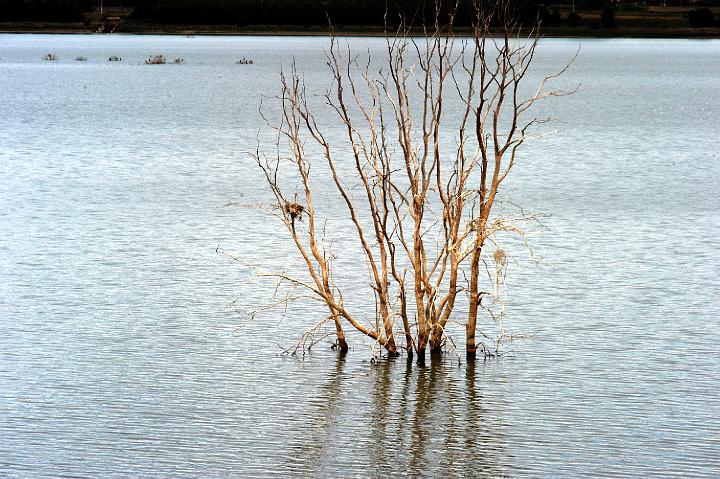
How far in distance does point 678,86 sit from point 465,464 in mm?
58711

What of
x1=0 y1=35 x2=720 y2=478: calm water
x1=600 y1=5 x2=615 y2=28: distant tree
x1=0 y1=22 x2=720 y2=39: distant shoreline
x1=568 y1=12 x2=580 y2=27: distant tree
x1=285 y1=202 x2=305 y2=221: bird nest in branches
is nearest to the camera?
x1=0 y1=35 x2=720 y2=478: calm water

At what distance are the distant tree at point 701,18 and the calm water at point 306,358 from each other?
5037 inches

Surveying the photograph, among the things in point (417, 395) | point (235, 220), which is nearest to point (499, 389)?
point (417, 395)

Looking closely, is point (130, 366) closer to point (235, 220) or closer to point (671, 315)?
point (671, 315)

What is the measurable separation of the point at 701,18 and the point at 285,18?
49601 millimetres

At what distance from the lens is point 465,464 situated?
32.0ft

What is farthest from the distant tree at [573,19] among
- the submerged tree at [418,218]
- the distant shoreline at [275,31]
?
the submerged tree at [418,218]

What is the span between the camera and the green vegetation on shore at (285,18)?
488 feet

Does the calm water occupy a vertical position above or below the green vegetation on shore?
above

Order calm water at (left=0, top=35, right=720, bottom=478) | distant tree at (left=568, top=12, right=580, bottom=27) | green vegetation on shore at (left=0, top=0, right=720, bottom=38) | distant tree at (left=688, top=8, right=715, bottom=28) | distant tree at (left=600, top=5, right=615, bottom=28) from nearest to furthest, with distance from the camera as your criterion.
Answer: calm water at (left=0, top=35, right=720, bottom=478) → distant tree at (left=600, top=5, right=615, bottom=28) → green vegetation on shore at (left=0, top=0, right=720, bottom=38) → distant tree at (left=688, top=8, right=715, bottom=28) → distant tree at (left=568, top=12, right=580, bottom=27)

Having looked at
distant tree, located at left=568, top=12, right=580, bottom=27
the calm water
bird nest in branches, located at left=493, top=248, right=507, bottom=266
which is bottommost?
distant tree, located at left=568, top=12, right=580, bottom=27

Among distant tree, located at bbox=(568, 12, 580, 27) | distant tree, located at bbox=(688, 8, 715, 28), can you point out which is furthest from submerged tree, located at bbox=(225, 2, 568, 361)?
distant tree, located at bbox=(688, 8, 715, 28)

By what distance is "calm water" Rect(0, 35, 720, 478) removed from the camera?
9.99 meters

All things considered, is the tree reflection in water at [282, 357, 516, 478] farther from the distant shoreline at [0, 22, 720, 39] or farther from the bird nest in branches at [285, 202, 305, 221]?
the distant shoreline at [0, 22, 720, 39]
